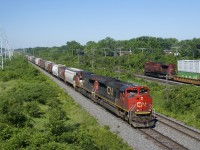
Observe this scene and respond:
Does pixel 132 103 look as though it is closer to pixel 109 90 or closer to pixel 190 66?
pixel 109 90

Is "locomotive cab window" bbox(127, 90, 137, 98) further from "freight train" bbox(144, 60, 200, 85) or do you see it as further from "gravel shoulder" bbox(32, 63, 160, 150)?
"freight train" bbox(144, 60, 200, 85)

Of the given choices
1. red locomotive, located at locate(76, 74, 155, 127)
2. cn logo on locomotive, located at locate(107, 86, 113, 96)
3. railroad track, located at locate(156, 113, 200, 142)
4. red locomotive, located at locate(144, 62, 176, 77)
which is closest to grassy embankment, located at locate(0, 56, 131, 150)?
red locomotive, located at locate(76, 74, 155, 127)

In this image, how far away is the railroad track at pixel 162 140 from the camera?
2023 cm

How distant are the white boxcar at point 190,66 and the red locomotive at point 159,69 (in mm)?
4622

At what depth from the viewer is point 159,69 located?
6638 cm

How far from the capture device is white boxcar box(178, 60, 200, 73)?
5088 centimetres

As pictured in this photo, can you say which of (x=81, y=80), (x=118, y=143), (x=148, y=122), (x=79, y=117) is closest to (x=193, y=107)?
(x=148, y=122)

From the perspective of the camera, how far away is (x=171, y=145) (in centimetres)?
2062

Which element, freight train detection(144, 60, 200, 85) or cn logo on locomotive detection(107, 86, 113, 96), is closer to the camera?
cn logo on locomotive detection(107, 86, 113, 96)

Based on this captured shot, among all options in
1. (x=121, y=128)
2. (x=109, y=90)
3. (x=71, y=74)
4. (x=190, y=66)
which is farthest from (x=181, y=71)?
(x=121, y=128)

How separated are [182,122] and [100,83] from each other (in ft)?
33.9

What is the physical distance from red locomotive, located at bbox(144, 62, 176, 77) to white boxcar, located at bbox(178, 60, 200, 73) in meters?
4.62

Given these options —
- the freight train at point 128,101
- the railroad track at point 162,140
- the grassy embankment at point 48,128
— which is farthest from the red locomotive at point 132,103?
the grassy embankment at point 48,128

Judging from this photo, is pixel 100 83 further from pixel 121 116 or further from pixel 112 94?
pixel 121 116
